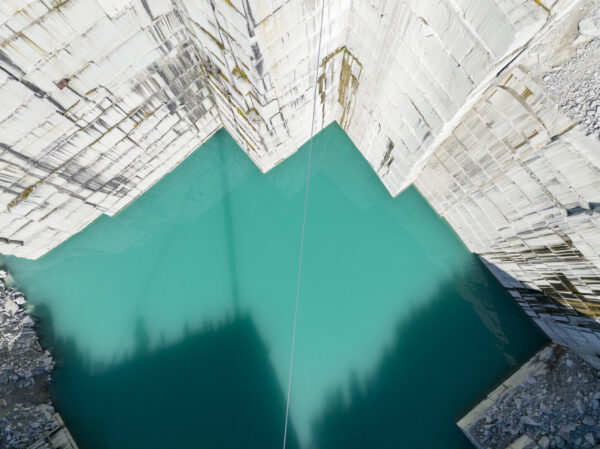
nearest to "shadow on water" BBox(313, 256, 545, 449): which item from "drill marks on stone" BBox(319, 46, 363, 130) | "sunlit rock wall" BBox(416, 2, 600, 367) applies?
"sunlit rock wall" BBox(416, 2, 600, 367)

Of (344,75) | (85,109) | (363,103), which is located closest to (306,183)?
(363,103)

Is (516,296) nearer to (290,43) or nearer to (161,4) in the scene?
(290,43)

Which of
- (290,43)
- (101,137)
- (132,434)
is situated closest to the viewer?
(290,43)

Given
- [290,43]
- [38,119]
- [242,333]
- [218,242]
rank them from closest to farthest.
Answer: [290,43], [38,119], [242,333], [218,242]

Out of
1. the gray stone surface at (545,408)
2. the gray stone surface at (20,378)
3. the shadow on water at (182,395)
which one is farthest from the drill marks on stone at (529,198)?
the gray stone surface at (20,378)

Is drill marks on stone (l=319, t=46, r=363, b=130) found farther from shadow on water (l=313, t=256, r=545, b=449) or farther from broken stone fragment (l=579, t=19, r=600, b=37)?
shadow on water (l=313, t=256, r=545, b=449)

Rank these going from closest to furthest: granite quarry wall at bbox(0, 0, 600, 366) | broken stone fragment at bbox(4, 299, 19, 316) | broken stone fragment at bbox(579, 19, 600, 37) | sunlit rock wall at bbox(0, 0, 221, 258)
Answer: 1. broken stone fragment at bbox(579, 19, 600, 37)
2. granite quarry wall at bbox(0, 0, 600, 366)
3. sunlit rock wall at bbox(0, 0, 221, 258)
4. broken stone fragment at bbox(4, 299, 19, 316)

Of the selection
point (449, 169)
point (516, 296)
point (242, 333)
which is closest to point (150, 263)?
point (242, 333)

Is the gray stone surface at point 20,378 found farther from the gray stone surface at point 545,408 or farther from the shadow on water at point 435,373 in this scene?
the gray stone surface at point 545,408
